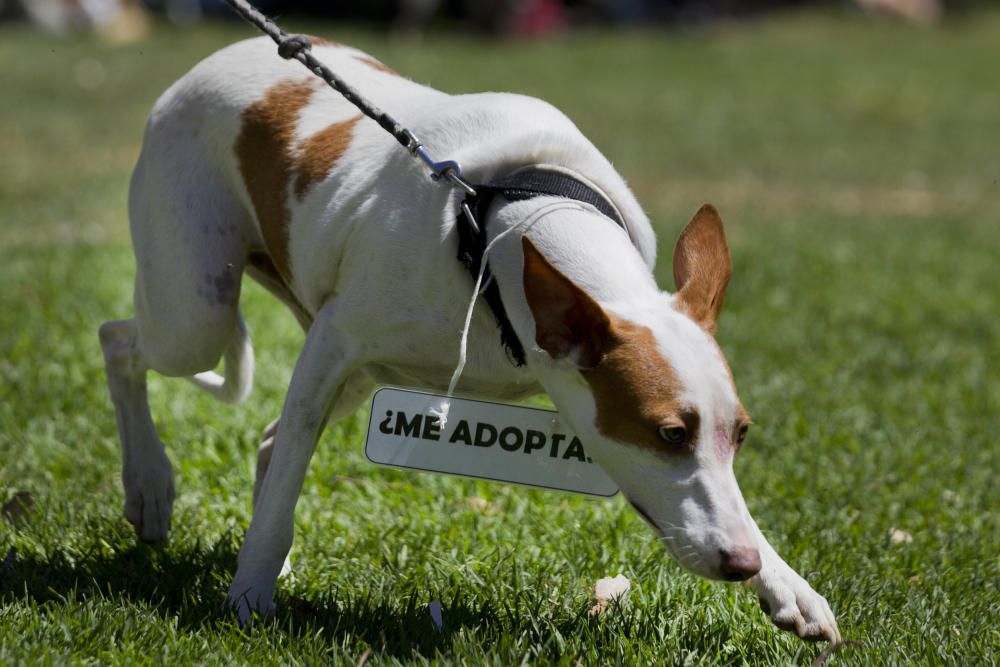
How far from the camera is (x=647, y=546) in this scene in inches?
148

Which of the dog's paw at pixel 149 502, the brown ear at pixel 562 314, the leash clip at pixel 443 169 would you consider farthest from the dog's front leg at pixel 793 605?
the dog's paw at pixel 149 502

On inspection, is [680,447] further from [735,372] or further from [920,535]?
[735,372]

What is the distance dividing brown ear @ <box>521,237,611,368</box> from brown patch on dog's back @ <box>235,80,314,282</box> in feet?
3.17

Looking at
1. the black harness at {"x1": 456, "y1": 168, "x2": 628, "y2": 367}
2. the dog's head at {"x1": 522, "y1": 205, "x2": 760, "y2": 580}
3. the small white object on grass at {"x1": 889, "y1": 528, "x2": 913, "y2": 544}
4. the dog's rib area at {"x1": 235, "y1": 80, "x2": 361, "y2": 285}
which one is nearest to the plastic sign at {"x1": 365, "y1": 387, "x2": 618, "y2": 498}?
the black harness at {"x1": 456, "y1": 168, "x2": 628, "y2": 367}

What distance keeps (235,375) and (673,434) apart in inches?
74.8

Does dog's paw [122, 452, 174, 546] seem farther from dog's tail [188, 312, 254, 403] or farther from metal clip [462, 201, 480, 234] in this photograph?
metal clip [462, 201, 480, 234]

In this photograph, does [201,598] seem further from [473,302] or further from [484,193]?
[484,193]

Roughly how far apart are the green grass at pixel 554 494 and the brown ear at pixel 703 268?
798mm

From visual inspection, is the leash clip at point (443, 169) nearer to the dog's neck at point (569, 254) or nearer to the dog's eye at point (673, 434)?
the dog's neck at point (569, 254)

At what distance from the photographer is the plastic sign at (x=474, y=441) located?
118 inches

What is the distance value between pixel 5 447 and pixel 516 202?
228cm

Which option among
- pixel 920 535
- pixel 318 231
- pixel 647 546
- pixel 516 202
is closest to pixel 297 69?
pixel 318 231

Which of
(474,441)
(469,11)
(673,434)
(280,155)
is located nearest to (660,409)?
(673,434)

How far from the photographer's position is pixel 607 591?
133 inches
